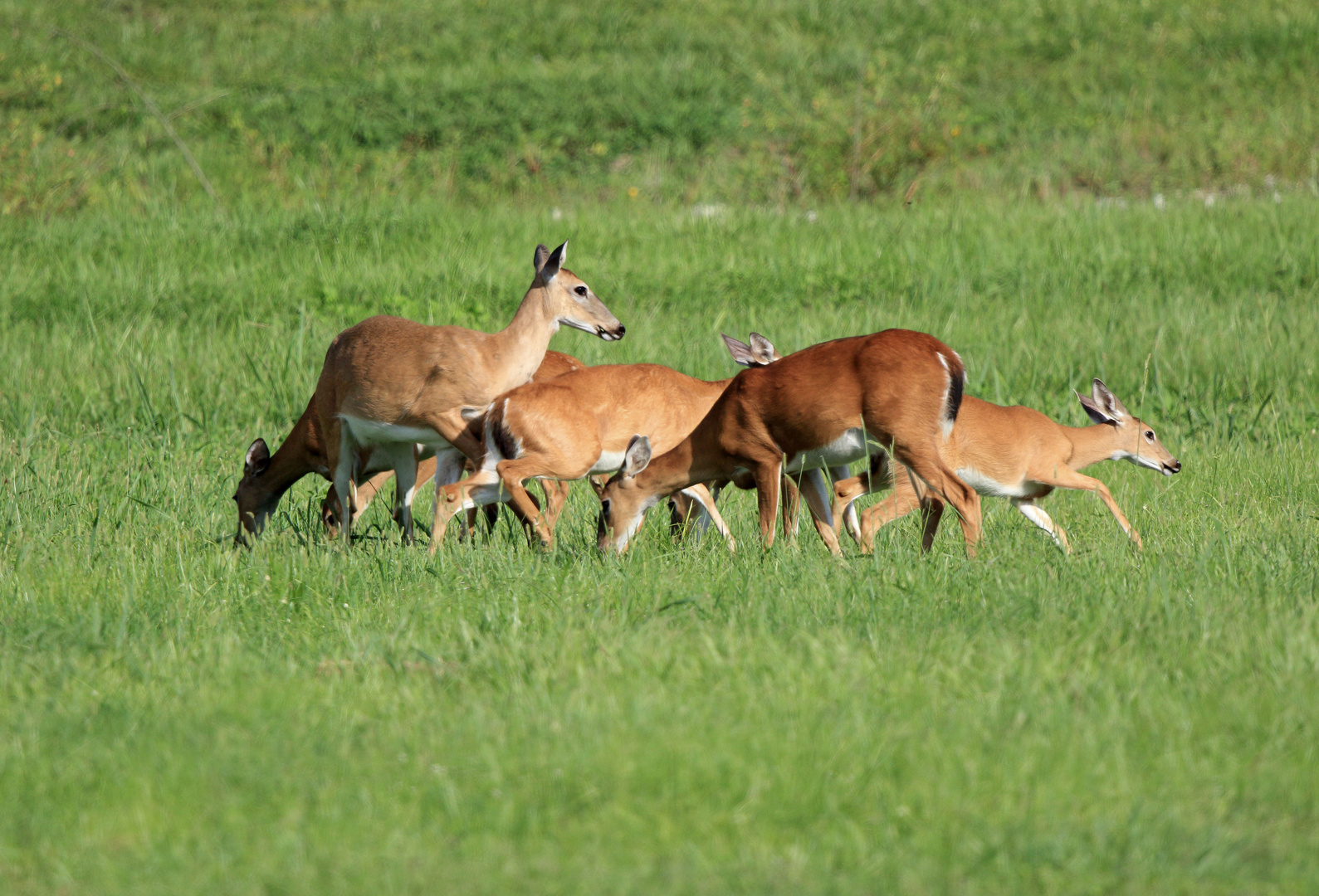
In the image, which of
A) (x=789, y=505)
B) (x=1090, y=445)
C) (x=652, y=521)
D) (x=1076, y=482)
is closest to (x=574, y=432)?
(x=652, y=521)

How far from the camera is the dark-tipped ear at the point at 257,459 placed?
7.62 metres

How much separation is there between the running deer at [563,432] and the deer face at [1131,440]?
2352mm

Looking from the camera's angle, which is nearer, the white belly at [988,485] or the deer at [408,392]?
the white belly at [988,485]

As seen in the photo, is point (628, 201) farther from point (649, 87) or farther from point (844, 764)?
point (844, 764)

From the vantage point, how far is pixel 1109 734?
12.4ft

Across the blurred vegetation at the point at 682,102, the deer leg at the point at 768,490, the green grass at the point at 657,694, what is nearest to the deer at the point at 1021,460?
the green grass at the point at 657,694

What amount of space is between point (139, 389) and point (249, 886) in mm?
7518

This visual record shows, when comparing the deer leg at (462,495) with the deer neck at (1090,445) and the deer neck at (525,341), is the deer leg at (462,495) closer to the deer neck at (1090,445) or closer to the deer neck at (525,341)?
the deer neck at (525,341)

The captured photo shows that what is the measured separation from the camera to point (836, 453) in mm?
6508

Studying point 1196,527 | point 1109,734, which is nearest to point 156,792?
point 1109,734

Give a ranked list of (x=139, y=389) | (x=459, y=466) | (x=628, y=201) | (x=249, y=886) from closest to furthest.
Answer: (x=249, y=886)
(x=459, y=466)
(x=139, y=389)
(x=628, y=201)

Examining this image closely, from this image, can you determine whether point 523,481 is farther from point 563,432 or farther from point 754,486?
point 754,486

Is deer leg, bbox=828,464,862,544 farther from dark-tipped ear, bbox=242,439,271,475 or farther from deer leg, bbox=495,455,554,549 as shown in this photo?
dark-tipped ear, bbox=242,439,271,475

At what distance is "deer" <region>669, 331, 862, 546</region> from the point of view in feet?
22.7
